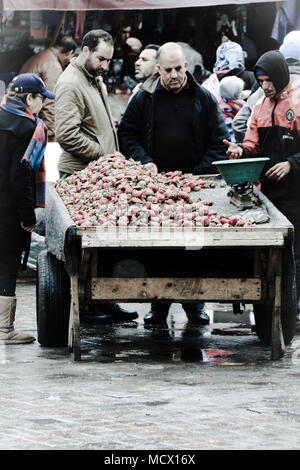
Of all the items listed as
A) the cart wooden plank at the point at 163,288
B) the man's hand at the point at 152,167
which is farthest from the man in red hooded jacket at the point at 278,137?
the cart wooden plank at the point at 163,288

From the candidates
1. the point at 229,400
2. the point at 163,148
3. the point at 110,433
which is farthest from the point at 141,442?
the point at 163,148

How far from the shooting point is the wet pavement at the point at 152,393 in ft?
18.1

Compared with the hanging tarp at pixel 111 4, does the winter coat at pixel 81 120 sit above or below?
below

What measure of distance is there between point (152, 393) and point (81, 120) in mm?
3753

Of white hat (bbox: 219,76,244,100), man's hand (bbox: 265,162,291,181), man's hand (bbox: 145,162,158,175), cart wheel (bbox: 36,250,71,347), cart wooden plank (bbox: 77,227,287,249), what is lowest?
cart wheel (bbox: 36,250,71,347)

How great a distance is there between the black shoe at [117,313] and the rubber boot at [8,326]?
1.39 metres

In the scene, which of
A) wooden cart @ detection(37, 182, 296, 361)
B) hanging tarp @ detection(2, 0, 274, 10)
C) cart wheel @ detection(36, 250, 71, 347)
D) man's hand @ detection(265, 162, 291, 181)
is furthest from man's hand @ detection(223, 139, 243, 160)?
hanging tarp @ detection(2, 0, 274, 10)

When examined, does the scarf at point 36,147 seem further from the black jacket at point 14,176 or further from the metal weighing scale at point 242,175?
the metal weighing scale at point 242,175

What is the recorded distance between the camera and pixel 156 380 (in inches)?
279

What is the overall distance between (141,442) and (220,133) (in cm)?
458

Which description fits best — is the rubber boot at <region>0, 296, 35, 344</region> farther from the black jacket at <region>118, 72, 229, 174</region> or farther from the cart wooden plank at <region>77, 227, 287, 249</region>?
the black jacket at <region>118, 72, 229, 174</region>

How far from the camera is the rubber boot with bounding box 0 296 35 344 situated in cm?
853

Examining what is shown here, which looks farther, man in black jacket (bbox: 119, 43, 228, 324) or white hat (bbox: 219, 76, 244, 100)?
white hat (bbox: 219, 76, 244, 100)

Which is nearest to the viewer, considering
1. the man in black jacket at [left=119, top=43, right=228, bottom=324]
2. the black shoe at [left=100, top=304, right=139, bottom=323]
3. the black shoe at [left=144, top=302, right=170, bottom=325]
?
the man in black jacket at [left=119, top=43, right=228, bottom=324]
